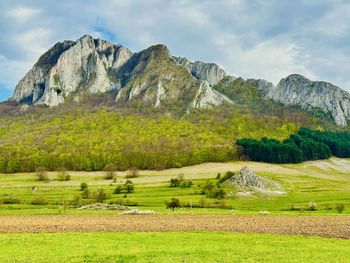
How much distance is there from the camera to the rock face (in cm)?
14875

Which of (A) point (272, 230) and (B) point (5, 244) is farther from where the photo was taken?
(A) point (272, 230)

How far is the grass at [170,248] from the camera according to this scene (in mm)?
34062

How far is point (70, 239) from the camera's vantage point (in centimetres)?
4581

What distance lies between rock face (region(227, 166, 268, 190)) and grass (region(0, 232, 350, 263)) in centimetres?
9972

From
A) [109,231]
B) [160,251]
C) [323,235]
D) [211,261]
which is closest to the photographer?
[211,261]

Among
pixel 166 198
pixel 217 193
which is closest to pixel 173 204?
pixel 166 198

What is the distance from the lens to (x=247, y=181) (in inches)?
5906

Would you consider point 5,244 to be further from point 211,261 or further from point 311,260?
point 311,260

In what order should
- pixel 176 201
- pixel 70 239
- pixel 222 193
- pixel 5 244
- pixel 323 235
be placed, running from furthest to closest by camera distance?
pixel 222 193 < pixel 176 201 < pixel 323 235 < pixel 70 239 < pixel 5 244

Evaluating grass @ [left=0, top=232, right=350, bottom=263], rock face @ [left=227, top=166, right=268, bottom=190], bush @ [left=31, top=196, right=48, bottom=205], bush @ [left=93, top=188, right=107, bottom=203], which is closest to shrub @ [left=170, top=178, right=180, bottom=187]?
rock face @ [left=227, top=166, right=268, bottom=190]

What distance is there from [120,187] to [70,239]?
107 metres

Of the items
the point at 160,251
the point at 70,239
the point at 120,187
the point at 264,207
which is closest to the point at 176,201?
the point at 264,207

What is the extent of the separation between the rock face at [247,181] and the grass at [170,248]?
9972 centimetres

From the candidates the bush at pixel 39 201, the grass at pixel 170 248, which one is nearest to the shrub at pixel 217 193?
the bush at pixel 39 201
